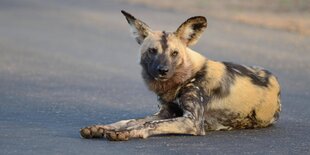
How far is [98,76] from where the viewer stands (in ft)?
36.5

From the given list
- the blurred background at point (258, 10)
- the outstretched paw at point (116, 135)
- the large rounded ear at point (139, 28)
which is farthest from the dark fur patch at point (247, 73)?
the blurred background at point (258, 10)

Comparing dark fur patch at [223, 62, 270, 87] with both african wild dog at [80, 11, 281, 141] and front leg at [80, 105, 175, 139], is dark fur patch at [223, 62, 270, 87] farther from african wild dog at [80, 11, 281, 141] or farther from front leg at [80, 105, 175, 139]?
front leg at [80, 105, 175, 139]

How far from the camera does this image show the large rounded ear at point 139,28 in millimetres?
7570

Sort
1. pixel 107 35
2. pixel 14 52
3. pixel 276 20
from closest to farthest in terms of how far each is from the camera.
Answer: pixel 14 52
pixel 107 35
pixel 276 20

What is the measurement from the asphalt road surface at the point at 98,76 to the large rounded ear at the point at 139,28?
75 cm

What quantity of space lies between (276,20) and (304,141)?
33.2 feet

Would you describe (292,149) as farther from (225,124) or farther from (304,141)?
(225,124)

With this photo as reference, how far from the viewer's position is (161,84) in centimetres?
738

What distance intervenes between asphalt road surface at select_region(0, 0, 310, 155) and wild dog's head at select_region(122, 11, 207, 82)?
1.88ft

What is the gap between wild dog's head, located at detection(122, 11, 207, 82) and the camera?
7.31 m

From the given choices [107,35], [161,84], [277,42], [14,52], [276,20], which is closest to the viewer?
[161,84]

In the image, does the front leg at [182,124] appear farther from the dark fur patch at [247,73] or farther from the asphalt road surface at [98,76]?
the dark fur patch at [247,73]

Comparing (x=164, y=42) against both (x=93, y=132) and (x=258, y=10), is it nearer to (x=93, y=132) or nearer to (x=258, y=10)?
(x=93, y=132)

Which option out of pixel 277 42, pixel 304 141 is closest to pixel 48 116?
pixel 304 141
